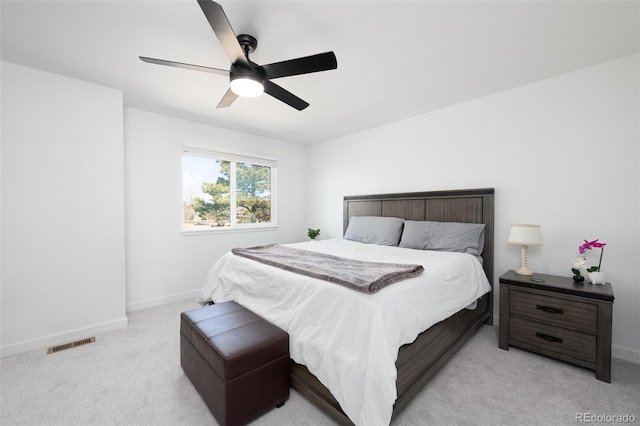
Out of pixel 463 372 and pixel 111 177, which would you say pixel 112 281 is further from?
pixel 463 372

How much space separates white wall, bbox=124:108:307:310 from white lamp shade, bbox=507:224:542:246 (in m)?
3.66

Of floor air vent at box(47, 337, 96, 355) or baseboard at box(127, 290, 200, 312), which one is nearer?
floor air vent at box(47, 337, 96, 355)

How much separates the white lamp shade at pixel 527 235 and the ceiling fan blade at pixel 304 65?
7.13 feet

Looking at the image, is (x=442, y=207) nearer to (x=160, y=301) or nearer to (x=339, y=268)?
(x=339, y=268)

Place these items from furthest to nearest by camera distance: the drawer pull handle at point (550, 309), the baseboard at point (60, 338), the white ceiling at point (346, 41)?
the baseboard at point (60, 338)
the drawer pull handle at point (550, 309)
the white ceiling at point (346, 41)

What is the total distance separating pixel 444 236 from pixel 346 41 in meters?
2.22

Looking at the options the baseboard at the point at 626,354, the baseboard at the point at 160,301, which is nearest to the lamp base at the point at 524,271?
the baseboard at the point at 626,354

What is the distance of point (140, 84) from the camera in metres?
2.66

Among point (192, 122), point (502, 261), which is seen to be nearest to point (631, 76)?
point (502, 261)

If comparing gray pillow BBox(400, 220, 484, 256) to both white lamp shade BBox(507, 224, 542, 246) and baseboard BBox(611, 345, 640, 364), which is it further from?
baseboard BBox(611, 345, 640, 364)

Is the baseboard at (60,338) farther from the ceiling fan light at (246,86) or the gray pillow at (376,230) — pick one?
the gray pillow at (376,230)

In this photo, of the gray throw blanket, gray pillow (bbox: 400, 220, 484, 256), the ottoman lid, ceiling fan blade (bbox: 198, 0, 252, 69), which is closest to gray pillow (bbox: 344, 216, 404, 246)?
gray pillow (bbox: 400, 220, 484, 256)

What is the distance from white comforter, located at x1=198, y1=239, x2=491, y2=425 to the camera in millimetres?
1297

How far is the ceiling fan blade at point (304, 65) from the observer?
1.62 metres
